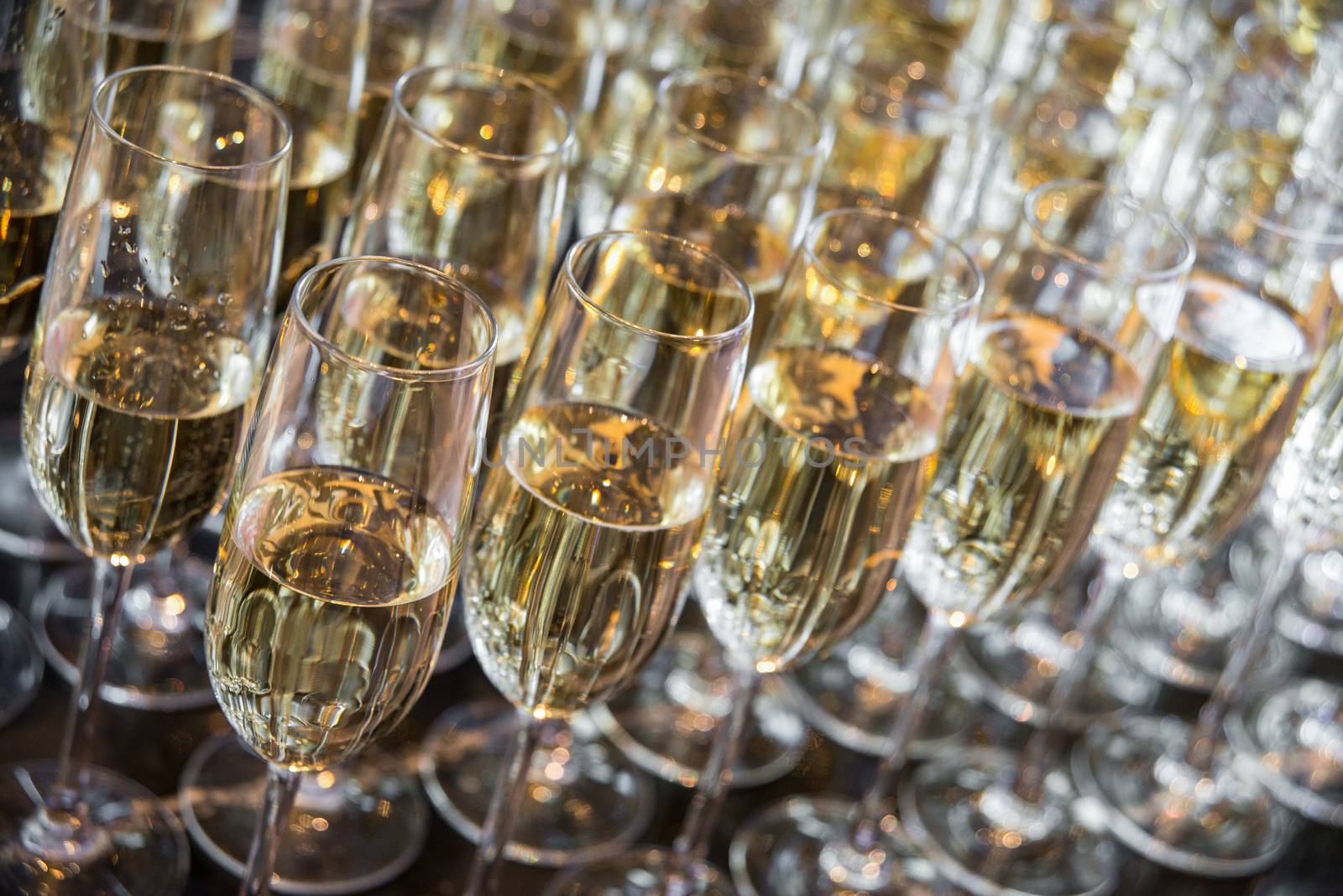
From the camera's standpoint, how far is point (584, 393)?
95 centimetres

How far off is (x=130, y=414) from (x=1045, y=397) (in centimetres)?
55

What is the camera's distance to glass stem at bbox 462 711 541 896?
3.54 feet

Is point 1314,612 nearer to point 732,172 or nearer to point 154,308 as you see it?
point 732,172

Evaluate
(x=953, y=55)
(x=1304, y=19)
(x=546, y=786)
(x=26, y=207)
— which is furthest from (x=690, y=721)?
(x=1304, y=19)

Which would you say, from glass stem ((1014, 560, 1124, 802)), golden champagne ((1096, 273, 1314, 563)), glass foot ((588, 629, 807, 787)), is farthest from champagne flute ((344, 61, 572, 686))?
glass stem ((1014, 560, 1124, 802))

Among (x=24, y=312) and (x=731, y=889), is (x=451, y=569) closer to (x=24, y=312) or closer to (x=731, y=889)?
(x=24, y=312)

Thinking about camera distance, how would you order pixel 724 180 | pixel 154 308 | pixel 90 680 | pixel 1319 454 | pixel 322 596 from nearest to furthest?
pixel 322 596, pixel 154 308, pixel 90 680, pixel 724 180, pixel 1319 454

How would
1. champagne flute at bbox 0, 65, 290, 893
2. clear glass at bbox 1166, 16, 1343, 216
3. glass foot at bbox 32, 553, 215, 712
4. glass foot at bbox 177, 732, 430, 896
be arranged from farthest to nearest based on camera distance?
clear glass at bbox 1166, 16, 1343, 216 < glass foot at bbox 32, 553, 215, 712 < glass foot at bbox 177, 732, 430, 896 < champagne flute at bbox 0, 65, 290, 893

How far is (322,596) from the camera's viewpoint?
0.84 m

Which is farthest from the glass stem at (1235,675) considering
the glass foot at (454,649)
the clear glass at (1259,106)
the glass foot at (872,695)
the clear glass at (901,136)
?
the glass foot at (454,649)

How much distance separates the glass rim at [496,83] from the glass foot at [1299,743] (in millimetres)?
909

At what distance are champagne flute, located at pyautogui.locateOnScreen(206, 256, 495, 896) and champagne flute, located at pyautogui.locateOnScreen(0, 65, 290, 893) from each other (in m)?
0.10

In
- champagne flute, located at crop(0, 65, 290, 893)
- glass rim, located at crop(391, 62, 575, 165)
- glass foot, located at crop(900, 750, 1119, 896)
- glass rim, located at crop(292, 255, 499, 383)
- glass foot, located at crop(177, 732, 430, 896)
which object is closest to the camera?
glass rim, located at crop(292, 255, 499, 383)

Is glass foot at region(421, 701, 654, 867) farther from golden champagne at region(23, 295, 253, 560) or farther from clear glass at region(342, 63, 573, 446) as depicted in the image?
golden champagne at region(23, 295, 253, 560)
